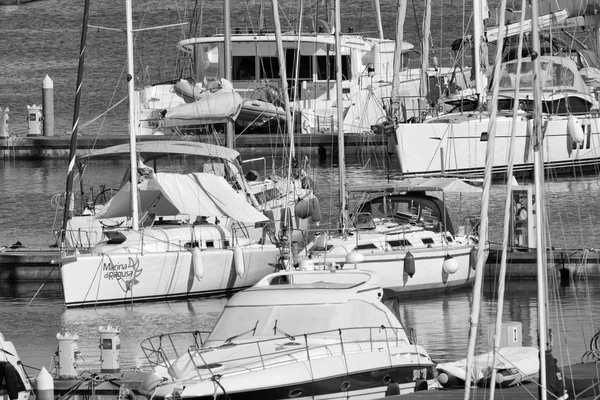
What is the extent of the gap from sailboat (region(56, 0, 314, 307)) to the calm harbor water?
1.07 feet

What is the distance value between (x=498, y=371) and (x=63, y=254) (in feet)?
37.5

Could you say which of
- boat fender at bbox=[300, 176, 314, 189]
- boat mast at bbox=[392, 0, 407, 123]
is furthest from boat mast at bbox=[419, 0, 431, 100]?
boat fender at bbox=[300, 176, 314, 189]

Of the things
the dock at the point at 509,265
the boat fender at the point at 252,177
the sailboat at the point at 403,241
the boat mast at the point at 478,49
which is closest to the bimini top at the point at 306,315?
Answer: the sailboat at the point at 403,241

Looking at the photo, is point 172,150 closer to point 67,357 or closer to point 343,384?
point 67,357

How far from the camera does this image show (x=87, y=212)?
29.5m

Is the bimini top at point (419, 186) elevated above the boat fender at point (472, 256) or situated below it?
above

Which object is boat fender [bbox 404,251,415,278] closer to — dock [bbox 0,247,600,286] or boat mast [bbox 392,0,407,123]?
dock [bbox 0,247,600,286]

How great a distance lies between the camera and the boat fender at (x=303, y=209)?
29062 millimetres

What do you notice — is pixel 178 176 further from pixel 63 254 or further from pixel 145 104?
pixel 145 104

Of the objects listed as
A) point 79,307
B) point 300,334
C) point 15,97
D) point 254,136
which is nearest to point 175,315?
point 79,307

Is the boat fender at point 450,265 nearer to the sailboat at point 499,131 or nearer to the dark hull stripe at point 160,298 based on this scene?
the dark hull stripe at point 160,298

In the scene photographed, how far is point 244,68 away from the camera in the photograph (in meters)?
52.4

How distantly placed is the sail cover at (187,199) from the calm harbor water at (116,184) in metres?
1.72

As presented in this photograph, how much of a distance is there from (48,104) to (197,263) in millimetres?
26555
